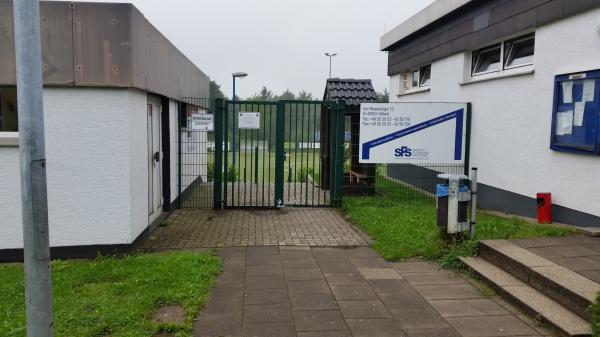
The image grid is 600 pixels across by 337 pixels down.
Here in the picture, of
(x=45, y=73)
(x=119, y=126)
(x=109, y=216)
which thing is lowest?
(x=109, y=216)

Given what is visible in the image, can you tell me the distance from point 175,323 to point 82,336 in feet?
2.43

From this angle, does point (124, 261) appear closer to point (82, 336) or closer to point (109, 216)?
point (109, 216)

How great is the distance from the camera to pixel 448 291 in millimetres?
5094

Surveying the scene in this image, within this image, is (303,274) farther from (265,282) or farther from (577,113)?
(577,113)

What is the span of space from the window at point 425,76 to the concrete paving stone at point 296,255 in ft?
26.4

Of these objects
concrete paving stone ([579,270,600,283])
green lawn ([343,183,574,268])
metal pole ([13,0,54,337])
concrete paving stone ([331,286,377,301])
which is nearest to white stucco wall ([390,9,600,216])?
green lawn ([343,183,574,268])

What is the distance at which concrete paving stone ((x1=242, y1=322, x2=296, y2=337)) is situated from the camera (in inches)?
159

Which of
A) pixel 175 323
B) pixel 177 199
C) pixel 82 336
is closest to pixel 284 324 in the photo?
pixel 175 323

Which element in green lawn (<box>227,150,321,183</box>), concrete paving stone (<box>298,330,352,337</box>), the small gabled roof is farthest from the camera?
the small gabled roof

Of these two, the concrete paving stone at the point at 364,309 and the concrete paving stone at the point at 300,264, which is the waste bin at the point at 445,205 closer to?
the concrete paving stone at the point at 300,264

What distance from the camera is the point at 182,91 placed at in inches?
400

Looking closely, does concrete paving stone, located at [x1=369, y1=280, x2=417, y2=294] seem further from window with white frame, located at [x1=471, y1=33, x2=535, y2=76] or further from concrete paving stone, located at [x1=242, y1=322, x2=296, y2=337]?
window with white frame, located at [x1=471, y1=33, x2=535, y2=76]

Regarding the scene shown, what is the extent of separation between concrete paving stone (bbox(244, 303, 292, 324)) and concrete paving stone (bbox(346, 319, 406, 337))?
587mm

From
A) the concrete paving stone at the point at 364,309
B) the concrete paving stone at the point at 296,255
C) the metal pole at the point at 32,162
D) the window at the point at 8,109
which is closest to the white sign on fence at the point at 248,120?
the concrete paving stone at the point at 296,255
